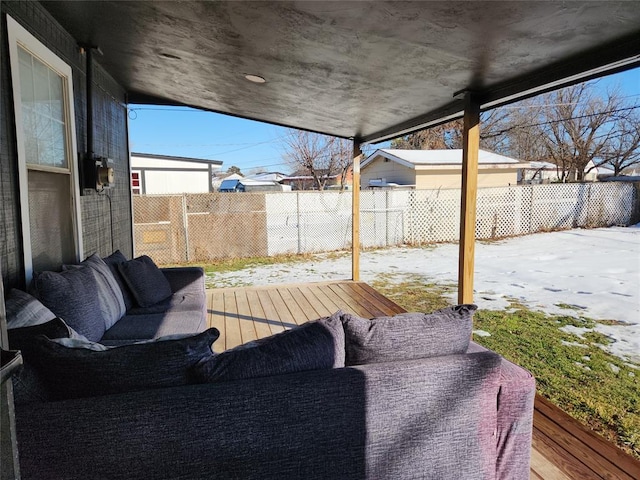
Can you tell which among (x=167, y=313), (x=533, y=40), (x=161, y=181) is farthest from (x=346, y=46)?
(x=161, y=181)

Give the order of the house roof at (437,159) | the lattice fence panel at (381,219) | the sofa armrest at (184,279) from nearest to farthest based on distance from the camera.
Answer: the sofa armrest at (184,279), the lattice fence panel at (381,219), the house roof at (437,159)

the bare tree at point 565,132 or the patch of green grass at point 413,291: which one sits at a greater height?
the bare tree at point 565,132

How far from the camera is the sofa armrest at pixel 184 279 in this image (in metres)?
3.69

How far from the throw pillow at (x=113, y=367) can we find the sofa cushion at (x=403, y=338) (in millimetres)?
566

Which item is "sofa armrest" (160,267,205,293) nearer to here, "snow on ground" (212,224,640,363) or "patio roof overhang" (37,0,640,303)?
"patio roof overhang" (37,0,640,303)

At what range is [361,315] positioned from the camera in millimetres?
4355

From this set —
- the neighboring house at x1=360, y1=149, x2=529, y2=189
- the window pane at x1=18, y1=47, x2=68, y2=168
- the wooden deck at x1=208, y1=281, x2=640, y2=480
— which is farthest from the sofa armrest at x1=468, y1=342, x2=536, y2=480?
the neighboring house at x1=360, y1=149, x2=529, y2=189

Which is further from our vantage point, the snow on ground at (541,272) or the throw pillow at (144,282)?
the snow on ground at (541,272)

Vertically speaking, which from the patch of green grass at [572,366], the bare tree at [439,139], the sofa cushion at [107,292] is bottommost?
the patch of green grass at [572,366]

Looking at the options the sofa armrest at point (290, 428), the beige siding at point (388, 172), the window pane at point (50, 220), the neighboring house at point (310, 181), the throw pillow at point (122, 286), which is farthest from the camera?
the neighboring house at point (310, 181)

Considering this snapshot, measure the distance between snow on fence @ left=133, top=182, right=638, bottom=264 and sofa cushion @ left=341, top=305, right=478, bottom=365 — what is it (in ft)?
22.3

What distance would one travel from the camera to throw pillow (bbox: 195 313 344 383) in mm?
1304

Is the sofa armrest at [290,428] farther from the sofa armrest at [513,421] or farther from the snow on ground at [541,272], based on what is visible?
the snow on ground at [541,272]

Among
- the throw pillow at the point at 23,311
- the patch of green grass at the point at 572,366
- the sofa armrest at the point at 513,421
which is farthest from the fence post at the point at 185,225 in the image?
the sofa armrest at the point at 513,421
